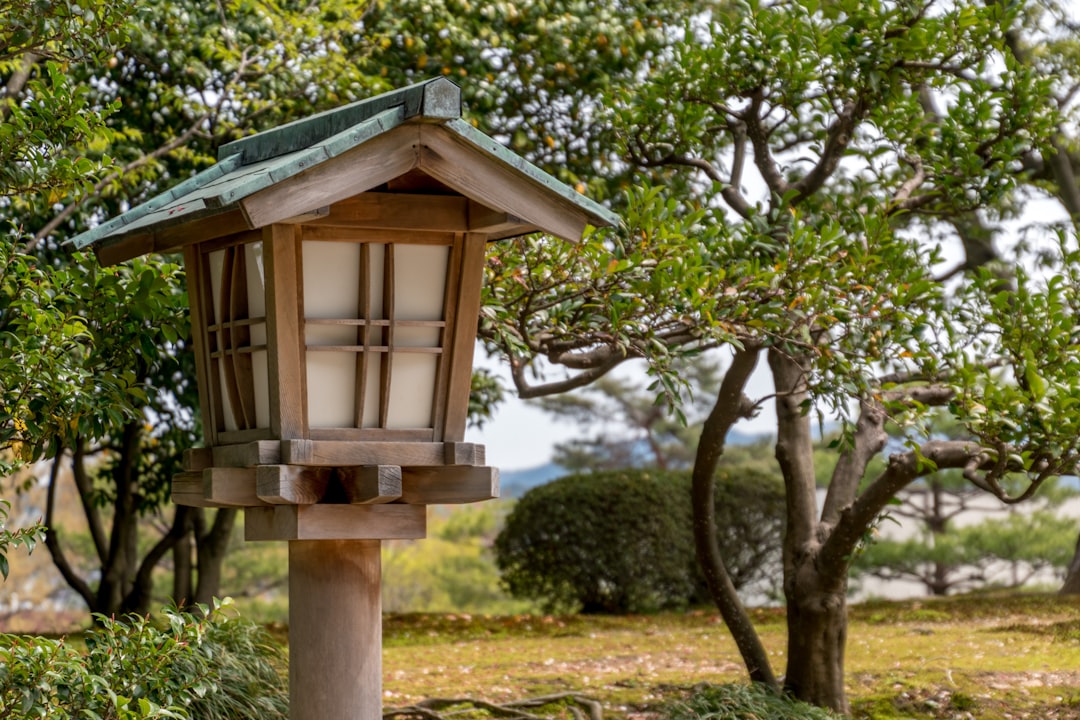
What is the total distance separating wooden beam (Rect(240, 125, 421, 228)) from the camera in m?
2.77

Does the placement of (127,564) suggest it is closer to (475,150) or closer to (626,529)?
(626,529)

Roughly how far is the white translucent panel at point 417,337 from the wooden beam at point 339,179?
0.43 meters

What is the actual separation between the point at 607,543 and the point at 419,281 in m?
7.21

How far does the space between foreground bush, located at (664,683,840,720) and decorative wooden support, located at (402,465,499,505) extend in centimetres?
202

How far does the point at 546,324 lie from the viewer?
176 inches

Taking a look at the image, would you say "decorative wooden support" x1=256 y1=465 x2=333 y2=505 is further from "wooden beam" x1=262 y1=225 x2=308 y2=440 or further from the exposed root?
the exposed root

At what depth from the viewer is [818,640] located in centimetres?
517

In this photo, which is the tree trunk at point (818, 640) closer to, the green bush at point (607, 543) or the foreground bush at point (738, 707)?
the foreground bush at point (738, 707)

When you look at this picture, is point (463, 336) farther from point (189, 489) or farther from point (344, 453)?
point (189, 489)

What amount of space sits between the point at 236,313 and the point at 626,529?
7280 millimetres

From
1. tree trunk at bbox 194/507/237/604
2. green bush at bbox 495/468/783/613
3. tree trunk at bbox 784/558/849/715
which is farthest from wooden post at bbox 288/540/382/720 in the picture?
green bush at bbox 495/468/783/613

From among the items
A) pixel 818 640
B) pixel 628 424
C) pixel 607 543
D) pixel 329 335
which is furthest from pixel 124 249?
pixel 628 424

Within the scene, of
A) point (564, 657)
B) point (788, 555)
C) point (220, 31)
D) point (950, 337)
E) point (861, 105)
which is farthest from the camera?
point (564, 657)

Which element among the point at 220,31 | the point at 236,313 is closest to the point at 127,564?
the point at 220,31
